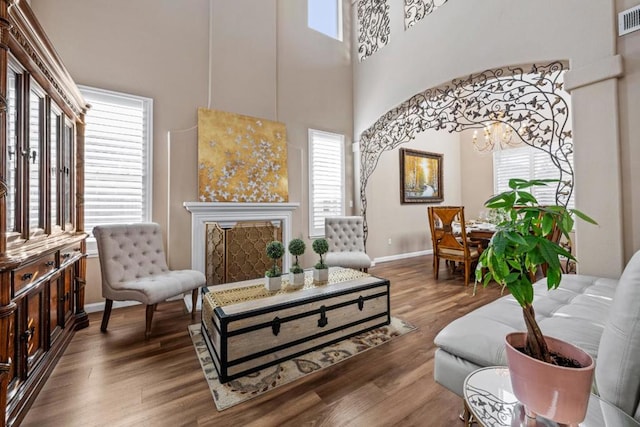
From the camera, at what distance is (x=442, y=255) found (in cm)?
429

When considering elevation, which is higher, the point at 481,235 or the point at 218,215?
the point at 218,215

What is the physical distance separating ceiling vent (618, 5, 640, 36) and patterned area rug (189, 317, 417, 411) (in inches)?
121

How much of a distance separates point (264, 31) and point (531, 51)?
3509 millimetres

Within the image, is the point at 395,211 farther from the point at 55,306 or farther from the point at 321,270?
the point at 55,306

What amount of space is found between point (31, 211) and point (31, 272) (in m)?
0.43

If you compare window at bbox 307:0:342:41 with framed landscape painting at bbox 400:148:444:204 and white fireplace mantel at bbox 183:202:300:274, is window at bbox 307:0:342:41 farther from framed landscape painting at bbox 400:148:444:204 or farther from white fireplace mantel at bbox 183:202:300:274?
white fireplace mantel at bbox 183:202:300:274

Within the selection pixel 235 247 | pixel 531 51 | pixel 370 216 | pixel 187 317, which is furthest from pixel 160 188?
pixel 531 51

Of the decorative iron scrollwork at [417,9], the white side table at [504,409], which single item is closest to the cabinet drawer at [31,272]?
the white side table at [504,409]

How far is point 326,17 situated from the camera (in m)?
5.04

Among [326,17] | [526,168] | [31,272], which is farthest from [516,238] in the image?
[526,168]

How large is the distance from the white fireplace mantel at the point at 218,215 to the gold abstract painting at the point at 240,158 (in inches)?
4.5

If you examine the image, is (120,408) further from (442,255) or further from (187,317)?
(442,255)

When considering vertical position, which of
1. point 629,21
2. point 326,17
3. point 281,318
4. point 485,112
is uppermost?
point 326,17

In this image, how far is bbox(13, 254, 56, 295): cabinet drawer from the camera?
146cm
